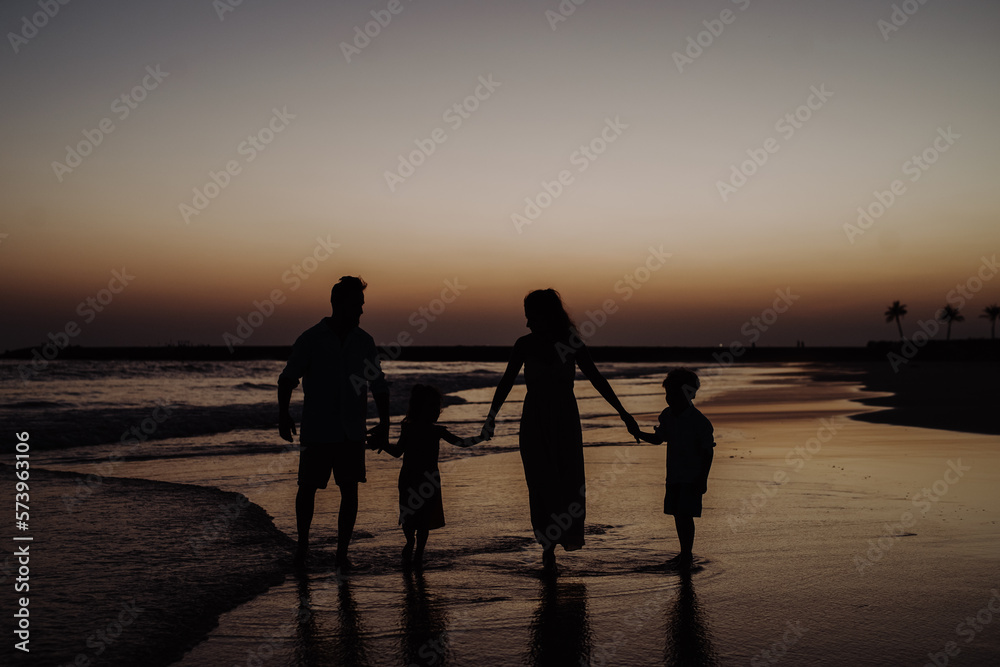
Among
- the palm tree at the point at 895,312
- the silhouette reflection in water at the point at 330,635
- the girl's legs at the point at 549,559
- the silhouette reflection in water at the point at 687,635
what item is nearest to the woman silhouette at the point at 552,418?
the girl's legs at the point at 549,559

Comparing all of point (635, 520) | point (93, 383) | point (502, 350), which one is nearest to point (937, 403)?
point (635, 520)

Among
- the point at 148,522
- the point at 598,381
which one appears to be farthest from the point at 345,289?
the point at 148,522

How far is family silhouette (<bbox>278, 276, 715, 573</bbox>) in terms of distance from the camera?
5496 mm

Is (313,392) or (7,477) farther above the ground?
(313,392)

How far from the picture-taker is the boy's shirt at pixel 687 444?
5.59 meters

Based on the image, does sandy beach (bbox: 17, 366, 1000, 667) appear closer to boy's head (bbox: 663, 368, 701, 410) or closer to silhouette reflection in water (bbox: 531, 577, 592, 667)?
silhouette reflection in water (bbox: 531, 577, 592, 667)

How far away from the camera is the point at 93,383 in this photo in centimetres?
3112

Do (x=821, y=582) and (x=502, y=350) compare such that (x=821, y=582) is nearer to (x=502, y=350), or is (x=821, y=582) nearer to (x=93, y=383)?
(x=93, y=383)

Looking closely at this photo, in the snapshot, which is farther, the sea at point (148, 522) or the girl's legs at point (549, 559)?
the girl's legs at point (549, 559)

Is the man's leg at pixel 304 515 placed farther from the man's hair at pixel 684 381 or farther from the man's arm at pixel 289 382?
the man's hair at pixel 684 381

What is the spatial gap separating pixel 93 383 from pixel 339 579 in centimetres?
3015

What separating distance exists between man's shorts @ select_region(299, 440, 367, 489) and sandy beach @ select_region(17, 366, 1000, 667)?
61 centimetres

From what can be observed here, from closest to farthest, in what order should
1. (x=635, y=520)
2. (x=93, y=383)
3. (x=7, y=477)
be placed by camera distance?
(x=635, y=520)
(x=7, y=477)
(x=93, y=383)

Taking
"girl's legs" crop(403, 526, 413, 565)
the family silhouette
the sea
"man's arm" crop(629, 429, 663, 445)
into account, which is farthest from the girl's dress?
"man's arm" crop(629, 429, 663, 445)
